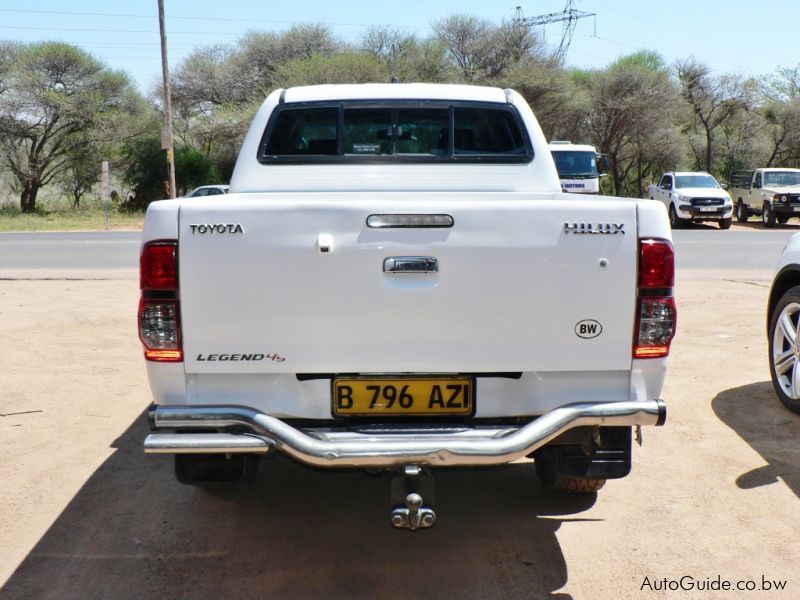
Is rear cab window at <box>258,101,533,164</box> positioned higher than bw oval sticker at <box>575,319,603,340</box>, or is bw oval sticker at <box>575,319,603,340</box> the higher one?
rear cab window at <box>258,101,533,164</box>

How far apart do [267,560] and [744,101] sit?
162ft

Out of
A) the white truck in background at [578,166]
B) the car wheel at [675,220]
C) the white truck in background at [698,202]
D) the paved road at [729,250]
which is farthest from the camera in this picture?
the car wheel at [675,220]

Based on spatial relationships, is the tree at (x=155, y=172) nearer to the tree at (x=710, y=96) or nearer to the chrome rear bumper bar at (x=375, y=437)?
the tree at (x=710, y=96)

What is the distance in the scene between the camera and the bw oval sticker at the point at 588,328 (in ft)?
10.6

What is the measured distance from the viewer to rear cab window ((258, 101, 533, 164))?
521 cm

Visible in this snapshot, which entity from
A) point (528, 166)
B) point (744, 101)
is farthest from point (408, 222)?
point (744, 101)

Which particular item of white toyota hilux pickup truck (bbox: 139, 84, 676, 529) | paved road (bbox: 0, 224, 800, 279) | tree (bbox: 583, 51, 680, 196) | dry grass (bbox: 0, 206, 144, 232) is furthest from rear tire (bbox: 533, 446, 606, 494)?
tree (bbox: 583, 51, 680, 196)

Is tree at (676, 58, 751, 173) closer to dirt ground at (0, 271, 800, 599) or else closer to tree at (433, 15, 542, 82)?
tree at (433, 15, 542, 82)

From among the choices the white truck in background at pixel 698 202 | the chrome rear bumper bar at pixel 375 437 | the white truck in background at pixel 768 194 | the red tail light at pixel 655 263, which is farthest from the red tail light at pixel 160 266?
the white truck in background at pixel 768 194

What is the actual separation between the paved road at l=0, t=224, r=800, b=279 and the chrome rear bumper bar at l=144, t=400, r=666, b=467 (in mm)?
11042

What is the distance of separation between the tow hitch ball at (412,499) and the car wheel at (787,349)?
3.34 meters

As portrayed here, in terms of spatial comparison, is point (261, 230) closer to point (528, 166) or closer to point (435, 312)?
point (435, 312)

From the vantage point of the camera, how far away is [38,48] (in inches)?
1628

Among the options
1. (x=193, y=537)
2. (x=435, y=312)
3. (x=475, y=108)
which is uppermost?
(x=475, y=108)
